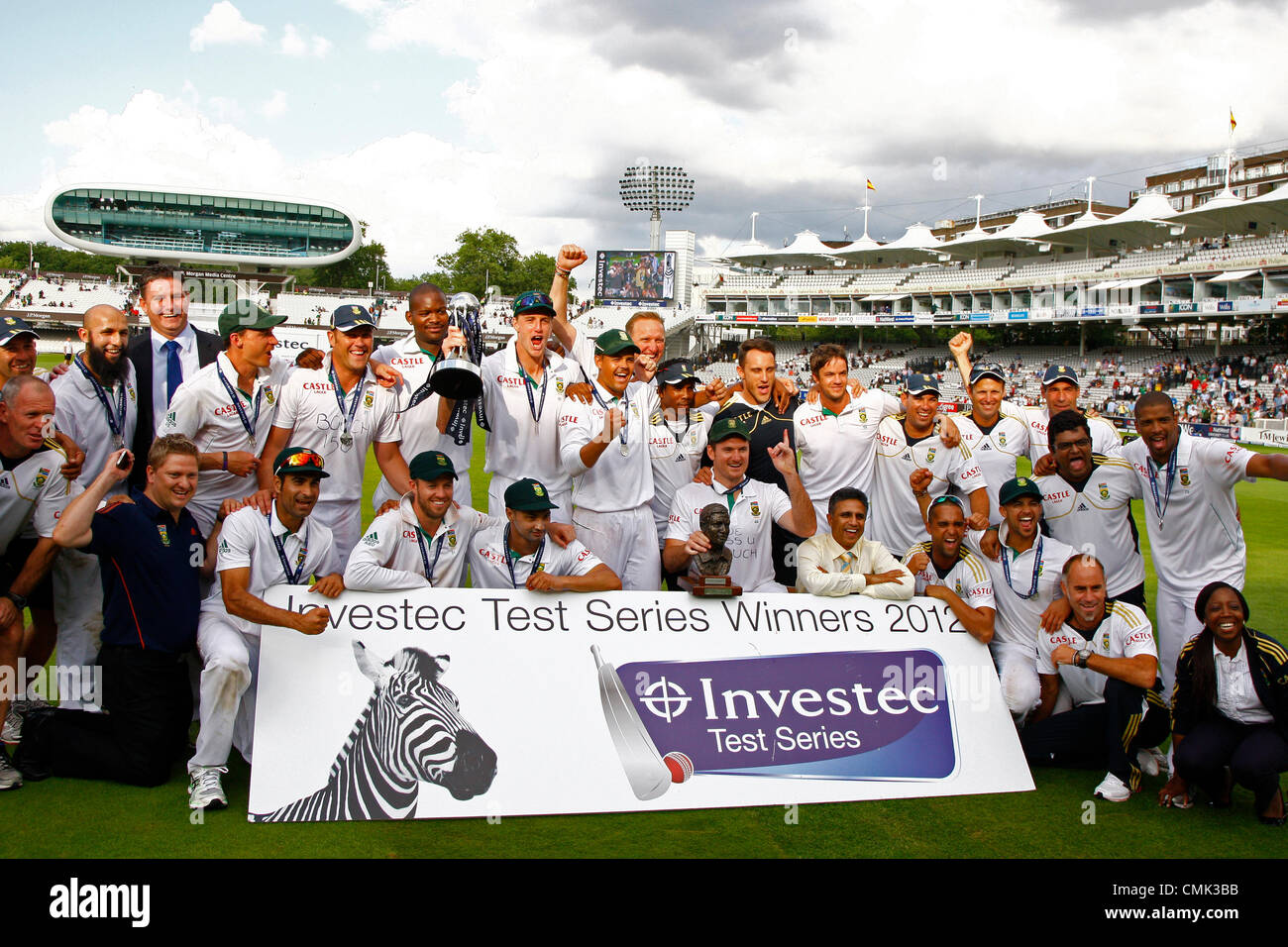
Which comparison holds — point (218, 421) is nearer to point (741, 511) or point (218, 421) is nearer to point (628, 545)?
point (628, 545)

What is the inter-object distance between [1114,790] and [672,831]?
2404mm

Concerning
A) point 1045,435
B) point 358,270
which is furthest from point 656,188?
point 1045,435

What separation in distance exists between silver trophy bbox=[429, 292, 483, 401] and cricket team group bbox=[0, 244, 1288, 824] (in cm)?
17

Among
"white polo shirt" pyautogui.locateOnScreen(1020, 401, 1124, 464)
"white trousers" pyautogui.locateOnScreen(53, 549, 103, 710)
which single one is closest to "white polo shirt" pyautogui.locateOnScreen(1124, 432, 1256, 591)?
"white polo shirt" pyautogui.locateOnScreen(1020, 401, 1124, 464)

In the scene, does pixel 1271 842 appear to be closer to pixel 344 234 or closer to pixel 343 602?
pixel 343 602

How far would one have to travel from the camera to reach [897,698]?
4.98m

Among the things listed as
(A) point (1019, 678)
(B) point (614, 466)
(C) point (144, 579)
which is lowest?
(A) point (1019, 678)

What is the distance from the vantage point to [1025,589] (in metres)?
5.39

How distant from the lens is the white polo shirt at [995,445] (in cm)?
684

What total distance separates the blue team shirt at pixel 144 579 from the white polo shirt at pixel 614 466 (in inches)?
89.2

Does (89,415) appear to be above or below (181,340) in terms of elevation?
below

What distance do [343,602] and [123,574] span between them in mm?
1160
